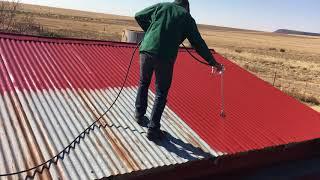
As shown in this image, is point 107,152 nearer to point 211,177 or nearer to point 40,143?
point 40,143

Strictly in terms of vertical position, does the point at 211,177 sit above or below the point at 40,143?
below

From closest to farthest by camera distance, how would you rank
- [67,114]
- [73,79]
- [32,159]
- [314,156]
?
[32,159] < [67,114] < [73,79] < [314,156]

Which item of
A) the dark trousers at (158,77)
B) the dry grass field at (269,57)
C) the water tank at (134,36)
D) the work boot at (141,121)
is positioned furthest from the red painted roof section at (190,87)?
the dry grass field at (269,57)

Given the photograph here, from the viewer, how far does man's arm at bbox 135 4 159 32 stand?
6648mm

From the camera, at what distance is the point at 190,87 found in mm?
9500

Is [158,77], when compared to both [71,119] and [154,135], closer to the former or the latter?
[154,135]

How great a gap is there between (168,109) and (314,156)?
11.6 ft

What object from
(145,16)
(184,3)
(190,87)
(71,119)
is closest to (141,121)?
(71,119)

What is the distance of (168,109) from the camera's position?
8.05 meters

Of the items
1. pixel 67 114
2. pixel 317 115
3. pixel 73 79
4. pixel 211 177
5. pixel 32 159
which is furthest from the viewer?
pixel 317 115

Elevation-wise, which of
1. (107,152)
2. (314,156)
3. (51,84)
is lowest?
(314,156)

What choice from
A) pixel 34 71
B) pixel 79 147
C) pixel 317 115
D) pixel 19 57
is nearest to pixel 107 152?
pixel 79 147

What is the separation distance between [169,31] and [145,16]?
55cm

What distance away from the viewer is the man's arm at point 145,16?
21.8 ft
